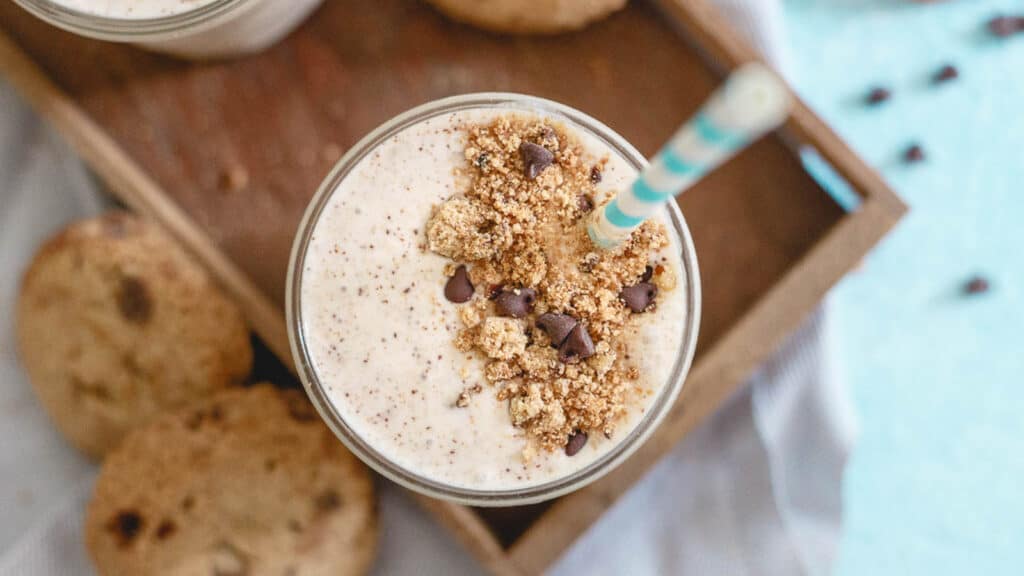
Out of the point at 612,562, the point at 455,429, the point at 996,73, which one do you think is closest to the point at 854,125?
the point at 996,73

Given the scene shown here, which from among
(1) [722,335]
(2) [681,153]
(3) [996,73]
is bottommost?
(1) [722,335]

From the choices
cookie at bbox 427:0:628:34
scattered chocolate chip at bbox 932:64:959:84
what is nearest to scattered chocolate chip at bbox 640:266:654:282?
cookie at bbox 427:0:628:34

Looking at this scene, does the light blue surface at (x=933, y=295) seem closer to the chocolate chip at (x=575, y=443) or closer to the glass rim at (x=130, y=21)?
the chocolate chip at (x=575, y=443)

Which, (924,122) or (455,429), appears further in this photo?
(924,122)

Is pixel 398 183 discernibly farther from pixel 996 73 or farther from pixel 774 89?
pixel 996 73

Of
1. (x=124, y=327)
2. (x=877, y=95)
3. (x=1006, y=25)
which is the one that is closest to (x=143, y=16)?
(x=124, y=327)

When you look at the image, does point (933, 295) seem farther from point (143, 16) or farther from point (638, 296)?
point (143, 16)
